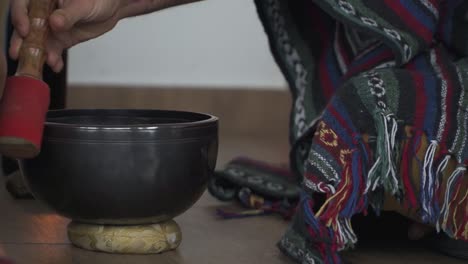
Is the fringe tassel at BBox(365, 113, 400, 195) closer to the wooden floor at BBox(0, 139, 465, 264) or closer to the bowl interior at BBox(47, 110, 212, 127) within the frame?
the wooden floor at BBox(0, 139, 465, 264)

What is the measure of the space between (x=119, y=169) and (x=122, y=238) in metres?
0.12

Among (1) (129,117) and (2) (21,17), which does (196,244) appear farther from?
(2) (21,17)

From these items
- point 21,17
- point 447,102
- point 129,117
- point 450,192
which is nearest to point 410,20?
point 447,102

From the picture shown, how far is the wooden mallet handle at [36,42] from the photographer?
1.01m

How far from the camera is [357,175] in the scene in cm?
105

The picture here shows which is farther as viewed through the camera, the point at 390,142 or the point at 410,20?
the point at 410,20

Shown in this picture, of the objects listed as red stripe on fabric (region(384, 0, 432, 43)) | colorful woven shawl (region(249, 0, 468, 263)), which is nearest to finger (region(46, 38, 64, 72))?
colorful woven shawl (region(249, 0, 468, 263))

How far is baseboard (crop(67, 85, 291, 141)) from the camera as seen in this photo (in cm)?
231

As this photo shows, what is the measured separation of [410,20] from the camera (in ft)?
3.86

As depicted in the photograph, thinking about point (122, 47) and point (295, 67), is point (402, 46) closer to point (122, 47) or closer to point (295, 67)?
point (295, 67)

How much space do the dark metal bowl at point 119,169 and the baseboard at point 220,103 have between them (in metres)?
1.25

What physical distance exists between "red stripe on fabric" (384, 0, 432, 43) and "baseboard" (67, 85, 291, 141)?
1.23 m

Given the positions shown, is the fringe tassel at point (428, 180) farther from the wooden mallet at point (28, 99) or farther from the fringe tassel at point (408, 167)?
the wooden mallet at point (28, 99)

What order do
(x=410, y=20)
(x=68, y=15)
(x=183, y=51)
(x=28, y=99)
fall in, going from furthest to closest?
(x=183, y=51) < (x=410, y=20) < (x=68, y=15) < (x=28, y=99)
